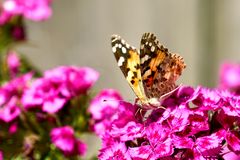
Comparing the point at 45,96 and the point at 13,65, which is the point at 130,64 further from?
the point at 13,65

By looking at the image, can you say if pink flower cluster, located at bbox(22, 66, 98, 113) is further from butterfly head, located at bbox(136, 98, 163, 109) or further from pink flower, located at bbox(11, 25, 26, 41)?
pink flower, located at bbox(11, 25, 26, 41)

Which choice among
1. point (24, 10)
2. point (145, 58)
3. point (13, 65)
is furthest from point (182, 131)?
point (24, 10)

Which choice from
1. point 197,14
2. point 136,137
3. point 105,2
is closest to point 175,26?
point 197,14

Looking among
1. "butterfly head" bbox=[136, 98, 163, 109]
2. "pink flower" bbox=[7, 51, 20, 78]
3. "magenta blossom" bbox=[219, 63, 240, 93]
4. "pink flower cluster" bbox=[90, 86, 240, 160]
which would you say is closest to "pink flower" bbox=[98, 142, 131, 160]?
"pink flower cluster" bbox=[90, 86, 240, 160]

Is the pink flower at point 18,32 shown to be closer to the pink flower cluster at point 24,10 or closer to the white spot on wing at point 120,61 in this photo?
the pink flower cluster at point 24,10

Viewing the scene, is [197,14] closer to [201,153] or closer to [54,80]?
[54,80]

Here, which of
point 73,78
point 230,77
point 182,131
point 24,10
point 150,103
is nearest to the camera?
point 182,131
